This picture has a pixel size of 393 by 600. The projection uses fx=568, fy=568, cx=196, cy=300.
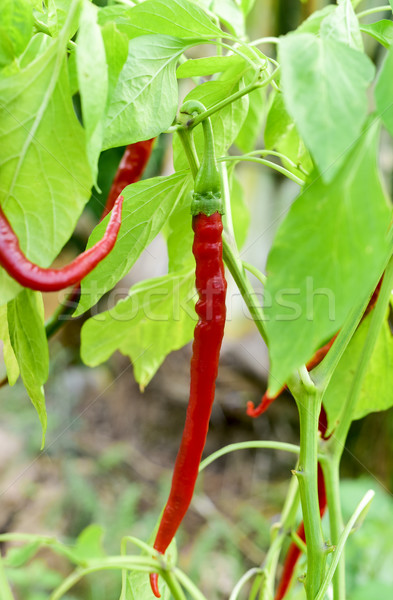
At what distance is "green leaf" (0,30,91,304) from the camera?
0.27 metres

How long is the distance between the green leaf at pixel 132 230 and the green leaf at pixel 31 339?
0.04 meters

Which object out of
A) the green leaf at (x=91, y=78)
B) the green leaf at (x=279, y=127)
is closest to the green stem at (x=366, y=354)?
the green leaf at (x=279, y=127)

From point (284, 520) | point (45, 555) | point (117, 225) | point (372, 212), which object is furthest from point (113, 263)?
point (45, 555)

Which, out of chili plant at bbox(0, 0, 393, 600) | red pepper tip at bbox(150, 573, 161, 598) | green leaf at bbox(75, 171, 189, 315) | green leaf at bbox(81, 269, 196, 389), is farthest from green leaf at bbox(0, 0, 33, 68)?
red pepper tip at bbox(150, 573, 161, 598)

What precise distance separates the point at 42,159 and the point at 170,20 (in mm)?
126

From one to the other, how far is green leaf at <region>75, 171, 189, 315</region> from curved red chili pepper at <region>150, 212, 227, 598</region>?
28 millimetres

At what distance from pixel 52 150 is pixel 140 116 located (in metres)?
0.05

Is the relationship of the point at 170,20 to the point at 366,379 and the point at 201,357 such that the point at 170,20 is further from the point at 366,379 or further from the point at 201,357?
the point at 366,379

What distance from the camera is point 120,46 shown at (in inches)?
10.6

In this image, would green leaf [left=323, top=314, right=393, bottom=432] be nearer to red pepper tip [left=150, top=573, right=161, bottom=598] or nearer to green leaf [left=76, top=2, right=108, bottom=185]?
red pepper tip [left=150, top=573, right=161, bottom=598]

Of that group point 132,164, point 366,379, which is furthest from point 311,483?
point 132,164

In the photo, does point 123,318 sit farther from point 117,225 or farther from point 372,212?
point 372,212

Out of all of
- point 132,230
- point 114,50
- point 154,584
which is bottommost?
point 154,584

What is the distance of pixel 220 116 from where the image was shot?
15.7 inches
